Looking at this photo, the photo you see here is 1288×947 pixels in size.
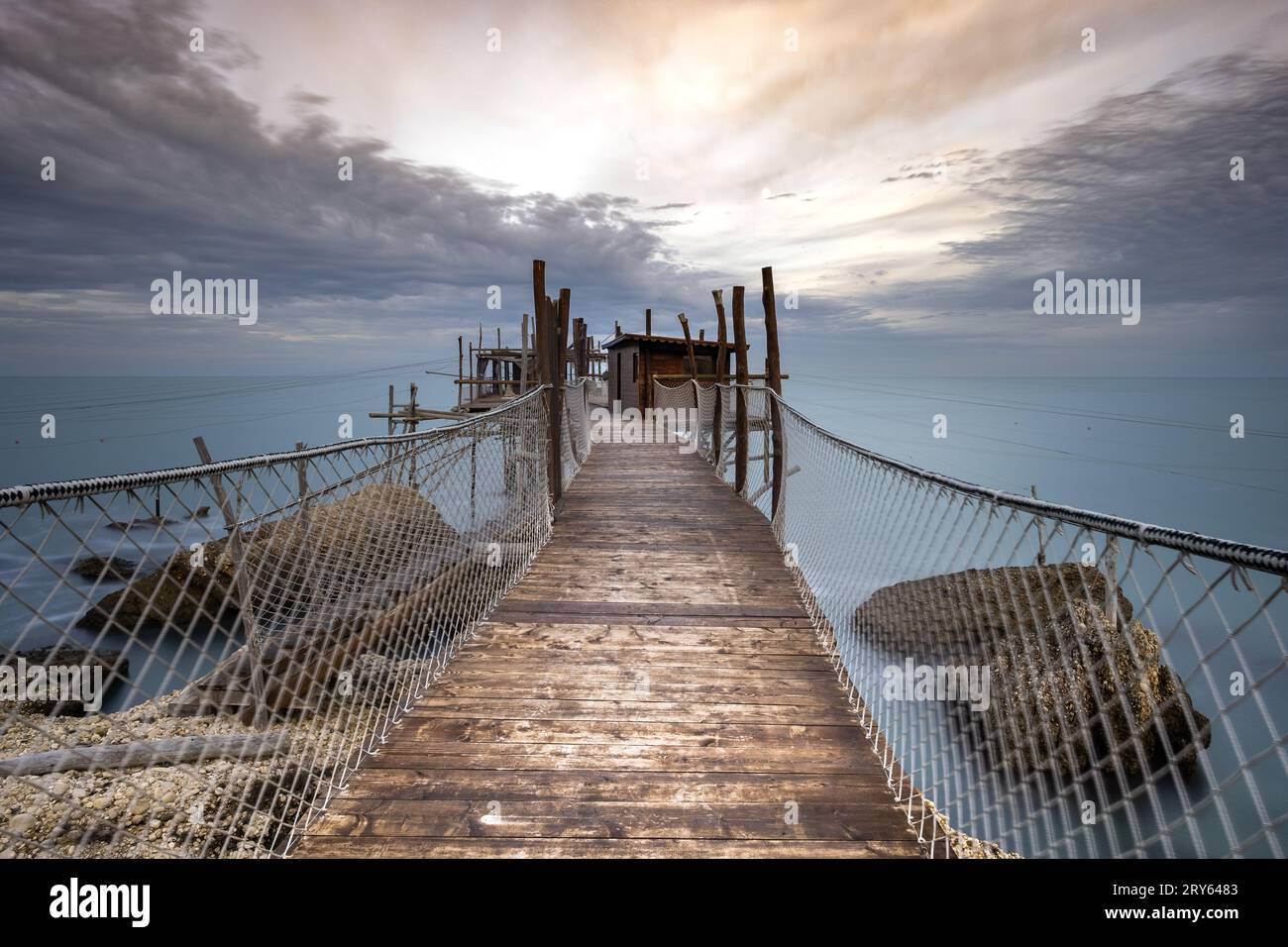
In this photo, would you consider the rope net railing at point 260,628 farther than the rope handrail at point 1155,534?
Yes

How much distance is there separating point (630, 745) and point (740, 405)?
6.99 metres

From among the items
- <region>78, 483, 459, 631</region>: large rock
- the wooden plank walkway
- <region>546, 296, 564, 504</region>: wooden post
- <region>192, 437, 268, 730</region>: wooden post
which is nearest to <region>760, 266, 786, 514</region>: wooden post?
<region>546, 296, 564, 504</region>: wooden post

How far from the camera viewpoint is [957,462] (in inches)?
3917

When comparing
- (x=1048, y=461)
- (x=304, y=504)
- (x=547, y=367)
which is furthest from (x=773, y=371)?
(x=1048, y=461)

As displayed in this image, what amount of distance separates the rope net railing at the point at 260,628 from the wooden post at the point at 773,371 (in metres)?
2.79

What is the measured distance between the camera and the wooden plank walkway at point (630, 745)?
2250 millimetres

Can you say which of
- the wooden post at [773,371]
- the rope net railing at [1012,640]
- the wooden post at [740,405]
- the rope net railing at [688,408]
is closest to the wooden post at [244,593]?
the rope net railing at [1012,640]

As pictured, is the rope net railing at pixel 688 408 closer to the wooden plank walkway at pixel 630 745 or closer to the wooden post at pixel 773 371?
the wooden post at pixel 773 371

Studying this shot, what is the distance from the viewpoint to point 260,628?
317 cm

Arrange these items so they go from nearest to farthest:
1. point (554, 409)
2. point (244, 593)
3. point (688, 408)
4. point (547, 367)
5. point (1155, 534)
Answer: point (1155, 534)
point (244, 593)
point (554, 409)
point (547, 367)
point (688, 408)

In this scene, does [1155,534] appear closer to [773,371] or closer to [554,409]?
[554,409]
